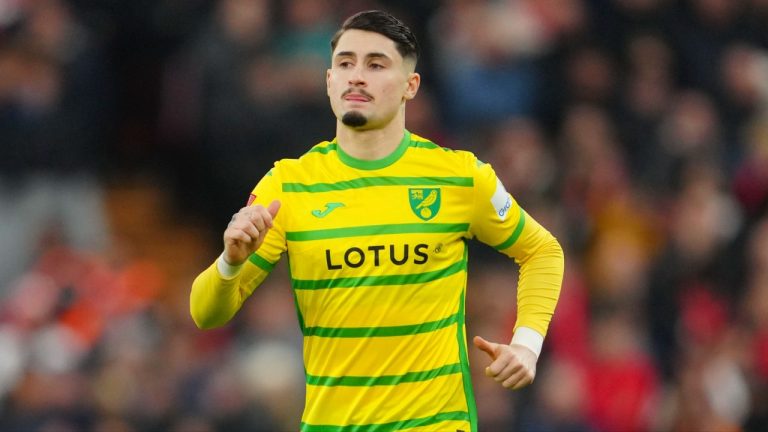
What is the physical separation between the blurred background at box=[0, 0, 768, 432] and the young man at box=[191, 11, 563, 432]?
175 inches

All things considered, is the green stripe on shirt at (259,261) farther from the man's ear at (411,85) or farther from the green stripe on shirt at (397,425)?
the man's ear at (411,85)

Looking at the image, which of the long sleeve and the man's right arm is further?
the long sleeve

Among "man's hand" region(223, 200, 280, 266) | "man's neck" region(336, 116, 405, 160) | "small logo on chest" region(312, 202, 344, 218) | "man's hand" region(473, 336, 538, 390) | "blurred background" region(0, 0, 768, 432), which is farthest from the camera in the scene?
"blurred background" region(0, 0, 768, 432)

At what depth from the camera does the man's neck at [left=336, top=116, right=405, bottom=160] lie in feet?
21.2

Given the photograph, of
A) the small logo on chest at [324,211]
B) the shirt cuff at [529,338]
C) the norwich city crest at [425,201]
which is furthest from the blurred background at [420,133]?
the small logo on chest at [324,211]

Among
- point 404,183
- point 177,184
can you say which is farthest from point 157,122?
point 404,183

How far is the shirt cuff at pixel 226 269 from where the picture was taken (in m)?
6.07

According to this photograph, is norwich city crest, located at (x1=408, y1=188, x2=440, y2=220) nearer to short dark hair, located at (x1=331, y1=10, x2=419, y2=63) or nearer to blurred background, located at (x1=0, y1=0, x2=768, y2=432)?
short dark hair, located at (x1=331, y1=10, x2=419, y2=63)

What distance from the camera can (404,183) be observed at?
6.45 meters

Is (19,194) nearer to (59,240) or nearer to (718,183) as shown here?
(59,240)

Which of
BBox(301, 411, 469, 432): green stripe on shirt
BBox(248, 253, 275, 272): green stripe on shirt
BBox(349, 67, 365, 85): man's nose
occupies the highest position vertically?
BBox(349, 67, 365, 85): man's nose

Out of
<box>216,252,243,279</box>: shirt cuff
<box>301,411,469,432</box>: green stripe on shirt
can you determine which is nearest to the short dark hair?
<box>216,252,243,279</box>: shirt cuff

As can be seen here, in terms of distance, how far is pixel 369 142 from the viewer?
646cm

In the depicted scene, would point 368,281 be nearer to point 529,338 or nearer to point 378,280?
point 378,280
